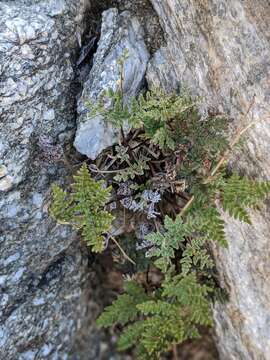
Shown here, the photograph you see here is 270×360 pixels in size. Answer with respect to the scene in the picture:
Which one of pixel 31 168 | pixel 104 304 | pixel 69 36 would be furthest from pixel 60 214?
pixel 104 304

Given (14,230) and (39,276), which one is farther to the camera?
(39,276)

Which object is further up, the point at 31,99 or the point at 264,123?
the point at 31,99

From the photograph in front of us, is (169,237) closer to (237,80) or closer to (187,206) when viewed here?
(187,206)

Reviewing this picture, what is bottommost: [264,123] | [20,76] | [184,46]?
[264,123]

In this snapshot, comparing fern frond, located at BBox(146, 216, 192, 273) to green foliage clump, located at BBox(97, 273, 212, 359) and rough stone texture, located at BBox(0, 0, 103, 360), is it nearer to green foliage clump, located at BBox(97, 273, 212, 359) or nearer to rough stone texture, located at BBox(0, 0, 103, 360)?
green foliage clump, located at BBox(97, 273, 212, 359)

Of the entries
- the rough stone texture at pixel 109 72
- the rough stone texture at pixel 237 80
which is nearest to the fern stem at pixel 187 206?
the rough stone texture at pixel 237 80

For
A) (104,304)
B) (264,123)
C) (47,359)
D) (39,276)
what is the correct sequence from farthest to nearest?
(104,304), (47,359), (39,276), (264,123)

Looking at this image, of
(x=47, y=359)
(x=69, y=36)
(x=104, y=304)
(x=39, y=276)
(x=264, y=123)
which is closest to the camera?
(x=264, y=123)

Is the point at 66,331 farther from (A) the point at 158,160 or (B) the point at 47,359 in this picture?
(A) the point at 158,160
